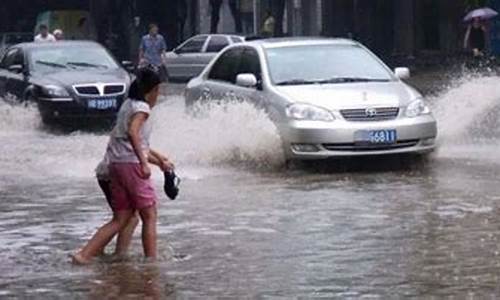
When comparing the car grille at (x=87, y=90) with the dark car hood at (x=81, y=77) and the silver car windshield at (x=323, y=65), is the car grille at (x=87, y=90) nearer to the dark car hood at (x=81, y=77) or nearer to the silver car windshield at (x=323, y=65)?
the dark car hood at (x=81, y=77)

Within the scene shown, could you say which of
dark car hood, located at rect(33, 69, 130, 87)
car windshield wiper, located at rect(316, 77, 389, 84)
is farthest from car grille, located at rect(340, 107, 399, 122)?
dark car hood, located at rect(33, 69, 130, 87)

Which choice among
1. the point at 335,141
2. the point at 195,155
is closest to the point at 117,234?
the point at 335,141

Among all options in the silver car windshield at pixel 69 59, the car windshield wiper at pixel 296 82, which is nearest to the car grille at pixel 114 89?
the silver car windshield at pixel 69 59

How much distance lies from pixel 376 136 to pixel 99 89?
8.18 metres

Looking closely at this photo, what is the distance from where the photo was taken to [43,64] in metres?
24.1

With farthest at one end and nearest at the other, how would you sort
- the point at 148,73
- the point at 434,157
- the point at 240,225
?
1. the point at 434,157
2. the point at 240,225
3. the point at 148,73

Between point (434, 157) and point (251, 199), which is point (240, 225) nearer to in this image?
point (251, 199)

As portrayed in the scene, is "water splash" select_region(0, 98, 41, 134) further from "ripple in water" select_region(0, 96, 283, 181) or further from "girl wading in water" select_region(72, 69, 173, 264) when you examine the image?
"girl wading in water" select_region(72, 69, 173, 264)

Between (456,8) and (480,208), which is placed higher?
(480,208)

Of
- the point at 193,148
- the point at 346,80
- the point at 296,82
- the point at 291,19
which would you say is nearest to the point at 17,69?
the point at 193,148

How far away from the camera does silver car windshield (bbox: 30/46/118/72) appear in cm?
2398

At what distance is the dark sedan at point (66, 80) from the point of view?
2264 centimetres

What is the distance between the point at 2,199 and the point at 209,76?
15.5 feet

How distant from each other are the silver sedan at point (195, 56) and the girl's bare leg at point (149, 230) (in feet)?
91.0
